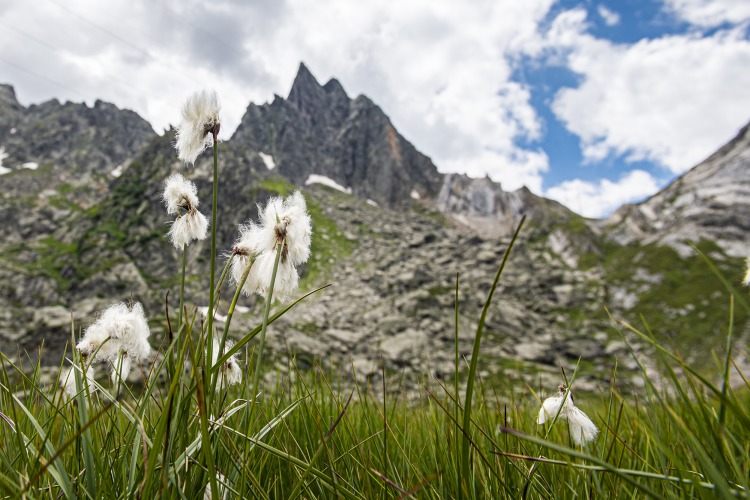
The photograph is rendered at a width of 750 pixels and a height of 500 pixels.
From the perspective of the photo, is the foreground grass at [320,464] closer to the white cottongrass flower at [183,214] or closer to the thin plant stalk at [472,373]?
the thin plant stalk at [472,373]

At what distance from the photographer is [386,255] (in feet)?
318

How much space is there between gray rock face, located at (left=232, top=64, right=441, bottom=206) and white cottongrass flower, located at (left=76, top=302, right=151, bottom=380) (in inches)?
6003

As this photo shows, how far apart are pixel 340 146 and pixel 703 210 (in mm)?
123876

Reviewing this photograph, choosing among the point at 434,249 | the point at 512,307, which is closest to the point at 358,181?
the point at 434,249

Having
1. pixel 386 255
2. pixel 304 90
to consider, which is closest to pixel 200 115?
pixel 386 255

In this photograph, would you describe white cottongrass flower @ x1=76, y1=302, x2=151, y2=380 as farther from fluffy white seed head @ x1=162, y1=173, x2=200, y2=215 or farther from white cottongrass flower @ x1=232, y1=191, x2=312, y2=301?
white cottongrass flower @ x1=232, y1=191, x2=312, y2=301

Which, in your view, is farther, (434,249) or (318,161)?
(318,161)

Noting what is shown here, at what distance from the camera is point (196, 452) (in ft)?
6.33

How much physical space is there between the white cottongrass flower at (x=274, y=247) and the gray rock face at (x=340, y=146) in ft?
502

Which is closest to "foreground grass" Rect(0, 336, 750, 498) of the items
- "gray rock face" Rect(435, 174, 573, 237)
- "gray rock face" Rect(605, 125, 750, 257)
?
"gray rock face" Rect(605, 125, 750, 257)

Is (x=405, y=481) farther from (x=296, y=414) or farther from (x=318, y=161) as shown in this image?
(x=318, y=161)

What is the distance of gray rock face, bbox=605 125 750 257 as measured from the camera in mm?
77838

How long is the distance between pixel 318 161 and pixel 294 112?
26.4 meters

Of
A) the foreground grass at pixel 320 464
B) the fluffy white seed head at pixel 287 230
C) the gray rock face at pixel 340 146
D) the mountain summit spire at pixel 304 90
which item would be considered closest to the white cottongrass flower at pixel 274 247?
the fluffy white seed head at pixel 287 230
